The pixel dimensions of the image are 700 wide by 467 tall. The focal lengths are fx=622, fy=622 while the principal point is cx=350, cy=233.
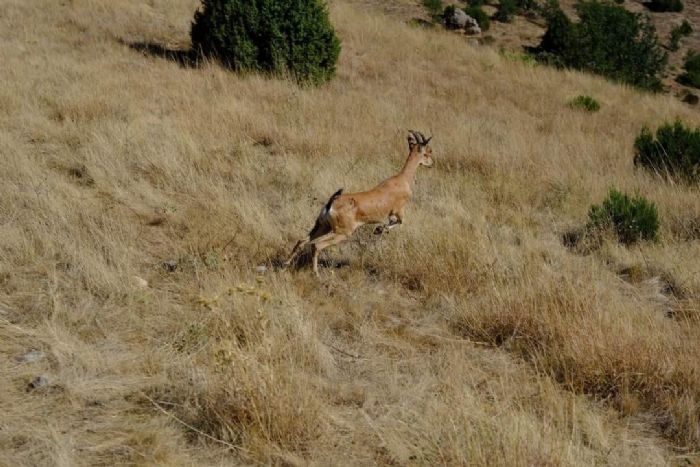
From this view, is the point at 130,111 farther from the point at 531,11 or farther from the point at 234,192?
the point at 531,11

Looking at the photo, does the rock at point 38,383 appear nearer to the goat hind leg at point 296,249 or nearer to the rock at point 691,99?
the goat hind leg at point 296,249

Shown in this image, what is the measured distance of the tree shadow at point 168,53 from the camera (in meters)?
12.0

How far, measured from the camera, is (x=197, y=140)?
7773 millimetres

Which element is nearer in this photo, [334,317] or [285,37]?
[334,317]

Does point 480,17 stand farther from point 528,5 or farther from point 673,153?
point 673,153

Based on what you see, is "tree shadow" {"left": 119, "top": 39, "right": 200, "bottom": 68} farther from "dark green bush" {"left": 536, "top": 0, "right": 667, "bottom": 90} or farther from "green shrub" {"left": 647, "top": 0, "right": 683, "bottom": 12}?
"green shrub" {"left": 647, "top": 0, "right": 683, "bottom": 12}

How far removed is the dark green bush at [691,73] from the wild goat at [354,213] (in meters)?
23.3

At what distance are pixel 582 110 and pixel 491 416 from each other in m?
11.5

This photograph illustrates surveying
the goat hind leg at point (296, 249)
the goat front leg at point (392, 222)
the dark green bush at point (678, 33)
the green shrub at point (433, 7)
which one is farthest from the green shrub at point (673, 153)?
the dark green bush at point (678, 33)

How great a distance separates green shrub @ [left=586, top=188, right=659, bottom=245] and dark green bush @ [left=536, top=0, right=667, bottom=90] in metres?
14.3

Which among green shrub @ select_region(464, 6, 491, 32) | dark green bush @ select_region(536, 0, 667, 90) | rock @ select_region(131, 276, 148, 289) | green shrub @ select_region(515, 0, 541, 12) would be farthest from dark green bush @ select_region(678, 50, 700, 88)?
rock @ select_region(131, 276, 148, 289)

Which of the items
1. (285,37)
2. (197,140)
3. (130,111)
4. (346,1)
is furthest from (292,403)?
(346,1)

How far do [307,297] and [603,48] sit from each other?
19.9 m

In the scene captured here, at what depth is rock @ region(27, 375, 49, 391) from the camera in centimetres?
340
